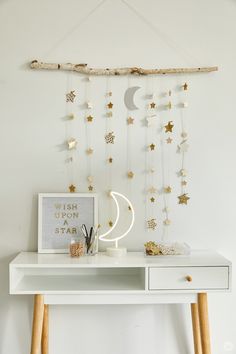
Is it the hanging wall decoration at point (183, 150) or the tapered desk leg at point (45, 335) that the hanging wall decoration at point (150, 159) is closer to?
the hanging wall decoration at point (183, 150)

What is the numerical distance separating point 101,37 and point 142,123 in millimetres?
494

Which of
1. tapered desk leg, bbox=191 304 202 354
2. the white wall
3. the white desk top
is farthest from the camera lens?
the white wall

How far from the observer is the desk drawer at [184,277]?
2246mm

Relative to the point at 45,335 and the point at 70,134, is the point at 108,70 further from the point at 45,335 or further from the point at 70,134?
the point at 45,335

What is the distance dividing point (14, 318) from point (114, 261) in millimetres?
684

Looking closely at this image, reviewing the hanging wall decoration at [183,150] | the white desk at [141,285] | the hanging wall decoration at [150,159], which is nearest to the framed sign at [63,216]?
the white desk at [141,285]

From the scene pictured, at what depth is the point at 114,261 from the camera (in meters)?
2.30

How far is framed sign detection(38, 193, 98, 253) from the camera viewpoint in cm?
253

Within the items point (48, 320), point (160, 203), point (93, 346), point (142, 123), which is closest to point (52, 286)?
point (48, 320)

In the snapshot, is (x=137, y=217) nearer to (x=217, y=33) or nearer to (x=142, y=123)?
(x=142, y=123)

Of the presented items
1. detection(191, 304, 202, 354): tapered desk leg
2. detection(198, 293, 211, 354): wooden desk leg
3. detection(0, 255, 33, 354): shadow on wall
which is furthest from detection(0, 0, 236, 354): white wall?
detection(198, 293, 211, 354): wooden desk leg

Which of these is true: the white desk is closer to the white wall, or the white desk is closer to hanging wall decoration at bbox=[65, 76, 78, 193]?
the white wall

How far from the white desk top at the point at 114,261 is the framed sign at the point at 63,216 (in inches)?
3.8

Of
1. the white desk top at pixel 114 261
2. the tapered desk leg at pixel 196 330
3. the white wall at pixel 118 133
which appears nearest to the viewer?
the white desk top at pixel 114 261
